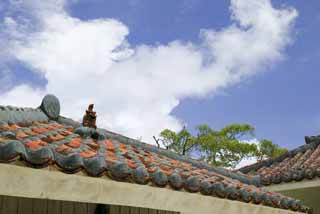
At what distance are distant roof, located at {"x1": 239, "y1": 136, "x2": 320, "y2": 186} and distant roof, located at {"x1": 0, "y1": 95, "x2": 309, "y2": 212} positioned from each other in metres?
2.10

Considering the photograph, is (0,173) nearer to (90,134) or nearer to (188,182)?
(188,182)

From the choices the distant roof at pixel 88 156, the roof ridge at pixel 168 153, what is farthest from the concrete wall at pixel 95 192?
the roof ridge at pixel 168 153

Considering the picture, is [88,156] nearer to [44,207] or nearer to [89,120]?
[44,207]

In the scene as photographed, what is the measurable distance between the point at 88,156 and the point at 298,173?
5610 mm

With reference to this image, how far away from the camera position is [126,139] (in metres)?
7.68

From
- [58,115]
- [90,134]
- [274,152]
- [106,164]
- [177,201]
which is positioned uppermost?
[274,152]

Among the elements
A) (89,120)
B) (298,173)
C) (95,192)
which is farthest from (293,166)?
(95,192)

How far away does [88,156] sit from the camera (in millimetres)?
4234

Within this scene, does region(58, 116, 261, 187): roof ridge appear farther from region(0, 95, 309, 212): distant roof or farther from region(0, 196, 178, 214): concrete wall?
region(0, 196, 178, 214): concrete wall

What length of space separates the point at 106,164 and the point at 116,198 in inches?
11.8

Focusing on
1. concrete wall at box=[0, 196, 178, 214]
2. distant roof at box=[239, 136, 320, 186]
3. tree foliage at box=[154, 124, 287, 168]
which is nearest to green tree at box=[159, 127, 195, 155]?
tree foliage at box=[154, 124, 287, 168]

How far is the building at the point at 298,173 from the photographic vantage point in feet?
28.4

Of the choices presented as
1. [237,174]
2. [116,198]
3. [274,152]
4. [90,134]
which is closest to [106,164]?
A: [116,198]

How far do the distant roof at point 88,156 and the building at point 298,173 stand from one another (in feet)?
6.64
